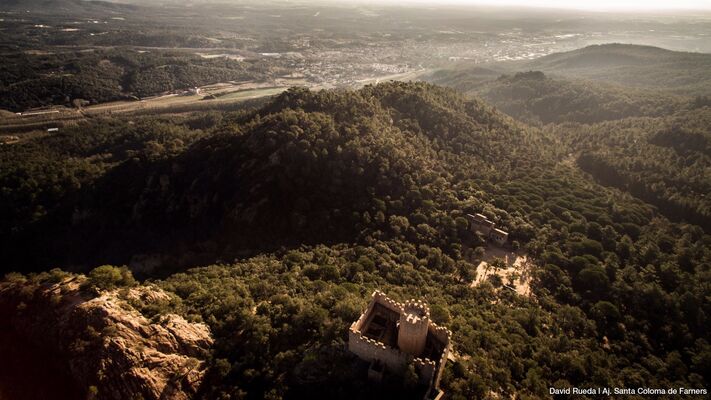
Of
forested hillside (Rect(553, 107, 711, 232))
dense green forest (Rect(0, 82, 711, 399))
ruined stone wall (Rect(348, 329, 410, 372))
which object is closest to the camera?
ruined stone wall (Rect(348, 329, 410, 372))

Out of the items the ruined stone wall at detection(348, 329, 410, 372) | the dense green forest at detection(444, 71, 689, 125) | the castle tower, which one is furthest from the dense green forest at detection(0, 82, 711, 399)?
the dense green forest at detection(444, 71, 689, 125)

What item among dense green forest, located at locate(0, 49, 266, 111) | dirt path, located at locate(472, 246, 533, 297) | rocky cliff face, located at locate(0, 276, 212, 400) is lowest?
dirt path, located at locate(472, 246, 533, 297)

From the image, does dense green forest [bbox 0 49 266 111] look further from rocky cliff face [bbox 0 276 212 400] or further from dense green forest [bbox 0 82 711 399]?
rocky cliff face [bbox 0 276 212 400]

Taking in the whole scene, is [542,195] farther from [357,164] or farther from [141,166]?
[141,166]

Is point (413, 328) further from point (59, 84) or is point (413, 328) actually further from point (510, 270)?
point (59, 84)

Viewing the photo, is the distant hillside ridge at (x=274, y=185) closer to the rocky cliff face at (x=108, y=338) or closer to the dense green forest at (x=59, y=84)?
the rocky cliff face at (x=108, y=338)

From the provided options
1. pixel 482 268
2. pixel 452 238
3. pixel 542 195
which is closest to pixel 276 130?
pixel 452 238

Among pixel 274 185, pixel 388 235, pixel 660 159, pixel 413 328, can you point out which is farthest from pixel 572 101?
pixel 413 328
